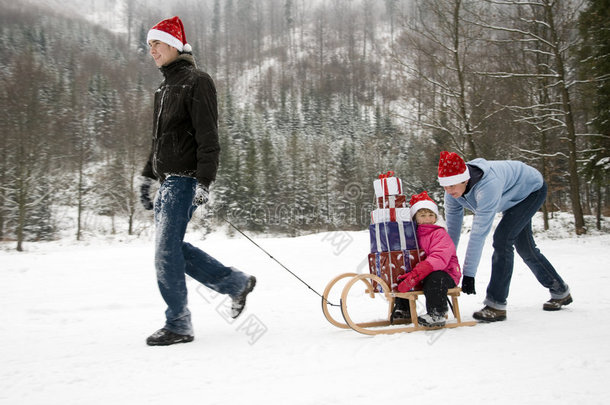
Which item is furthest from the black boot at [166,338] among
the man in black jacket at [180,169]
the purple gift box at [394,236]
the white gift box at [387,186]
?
the white gift box at [387,186]

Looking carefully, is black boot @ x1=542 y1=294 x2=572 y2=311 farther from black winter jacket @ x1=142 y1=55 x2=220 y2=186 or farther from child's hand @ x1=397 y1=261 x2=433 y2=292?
black winter jacket @ x1=142 y1=55 x2=220 y2=186

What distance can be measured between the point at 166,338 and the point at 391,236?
1.94 m

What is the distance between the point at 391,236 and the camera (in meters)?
3.24

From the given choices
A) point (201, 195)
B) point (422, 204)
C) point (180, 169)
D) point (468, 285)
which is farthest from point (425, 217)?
point (180, 169)

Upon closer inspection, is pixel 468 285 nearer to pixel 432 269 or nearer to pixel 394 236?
pixel 432 269

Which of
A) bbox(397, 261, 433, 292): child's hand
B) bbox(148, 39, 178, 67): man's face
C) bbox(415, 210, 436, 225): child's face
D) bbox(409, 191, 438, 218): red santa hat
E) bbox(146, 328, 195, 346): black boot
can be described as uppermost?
bbox(148, 39, 178, 67): man's face

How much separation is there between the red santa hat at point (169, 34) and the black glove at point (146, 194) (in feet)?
3.72

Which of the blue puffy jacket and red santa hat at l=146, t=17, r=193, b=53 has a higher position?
red santa hat at l=146, t=17, r=193, b=53

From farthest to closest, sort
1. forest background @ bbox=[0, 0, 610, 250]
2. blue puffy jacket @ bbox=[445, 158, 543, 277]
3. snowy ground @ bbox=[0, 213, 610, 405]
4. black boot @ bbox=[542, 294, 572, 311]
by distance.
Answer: forest background @ bbox=[0, 0, 610, 250], black boot @ bbox=[542, 294, 572, 311], blue puffy jacket @ bbox=[445, 158, 543, 277], snowy ground @ bbox=[0, 213, 610, 405]

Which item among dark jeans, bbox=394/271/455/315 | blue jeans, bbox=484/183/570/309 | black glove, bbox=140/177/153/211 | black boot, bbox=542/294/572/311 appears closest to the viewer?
dark jeans, bbox=394/271/455/315

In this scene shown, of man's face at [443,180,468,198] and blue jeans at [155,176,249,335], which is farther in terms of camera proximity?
man's face at [443,180,468,198]

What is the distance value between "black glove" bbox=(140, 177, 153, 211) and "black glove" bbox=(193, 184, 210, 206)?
70 centimetres

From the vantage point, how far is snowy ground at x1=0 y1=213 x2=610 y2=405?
6.55ft

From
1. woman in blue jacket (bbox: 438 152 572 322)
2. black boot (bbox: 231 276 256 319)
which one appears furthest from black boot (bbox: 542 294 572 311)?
black boot (bbox: 231 276 256 319)
